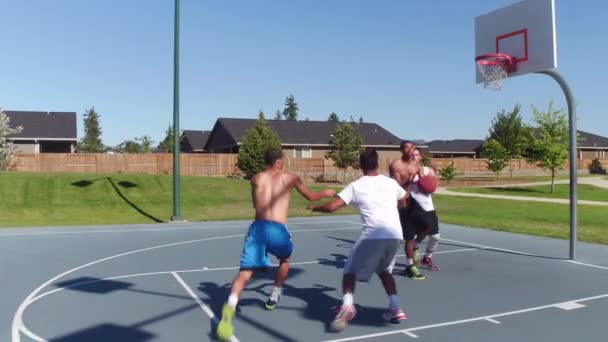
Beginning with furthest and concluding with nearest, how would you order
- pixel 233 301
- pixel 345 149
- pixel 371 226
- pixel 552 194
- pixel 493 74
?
1. pixel 345 149
2. pixel 552 194
3. pixel 493 74
4. pixel 371 226
5. pixel 233 301

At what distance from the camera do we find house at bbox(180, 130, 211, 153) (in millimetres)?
58312

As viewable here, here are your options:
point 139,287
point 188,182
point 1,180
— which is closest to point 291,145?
point 188,182

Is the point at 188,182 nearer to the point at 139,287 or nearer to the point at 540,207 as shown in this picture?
the point at 540,207

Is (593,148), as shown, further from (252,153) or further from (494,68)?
(494,68)

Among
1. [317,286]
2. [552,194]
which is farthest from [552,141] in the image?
[317,286]

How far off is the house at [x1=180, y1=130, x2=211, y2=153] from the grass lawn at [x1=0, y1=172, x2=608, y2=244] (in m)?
32.3

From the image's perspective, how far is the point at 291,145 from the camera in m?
47.8

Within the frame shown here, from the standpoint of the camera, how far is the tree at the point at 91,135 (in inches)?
2901

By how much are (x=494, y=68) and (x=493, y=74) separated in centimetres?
14

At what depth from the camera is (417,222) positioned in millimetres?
7730

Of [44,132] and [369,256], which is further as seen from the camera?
[44,132]

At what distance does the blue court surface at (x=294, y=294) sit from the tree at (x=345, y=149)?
29900mm

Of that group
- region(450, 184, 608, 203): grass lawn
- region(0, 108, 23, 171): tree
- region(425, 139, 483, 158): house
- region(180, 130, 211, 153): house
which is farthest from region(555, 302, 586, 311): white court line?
region(425, 139, 483, 158): house

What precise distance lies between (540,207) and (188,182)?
1657 cm
